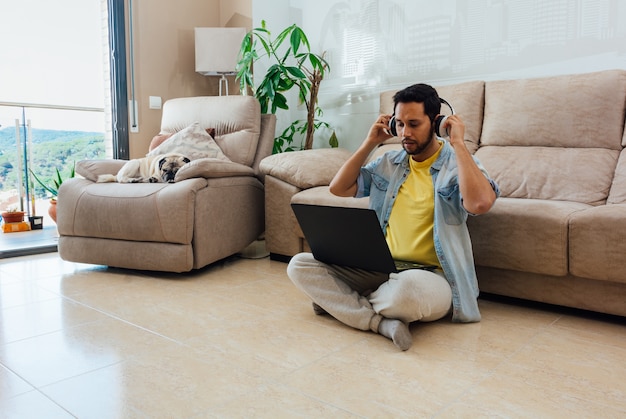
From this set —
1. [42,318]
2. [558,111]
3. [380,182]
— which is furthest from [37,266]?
[558,111]

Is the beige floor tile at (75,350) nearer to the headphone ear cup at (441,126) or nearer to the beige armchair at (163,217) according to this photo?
the beige armchair at (163,217)

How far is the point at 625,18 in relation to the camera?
2590mm

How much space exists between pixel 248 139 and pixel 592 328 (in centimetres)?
230

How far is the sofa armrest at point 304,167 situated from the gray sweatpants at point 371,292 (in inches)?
36.6

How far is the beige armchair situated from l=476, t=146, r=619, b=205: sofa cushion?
4.65ft

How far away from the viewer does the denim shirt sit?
185 cm

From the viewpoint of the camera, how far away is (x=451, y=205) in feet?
6.15

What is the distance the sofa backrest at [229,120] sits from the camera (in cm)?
340

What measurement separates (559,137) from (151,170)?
7.38ft

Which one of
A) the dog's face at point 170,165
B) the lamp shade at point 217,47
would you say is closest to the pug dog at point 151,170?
the dog's face at point 170,165

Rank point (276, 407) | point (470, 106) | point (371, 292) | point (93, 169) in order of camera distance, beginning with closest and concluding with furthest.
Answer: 1. point (276, 407)
2. point (371, 292)
3. point (470, 106)
4. point (93, 169)

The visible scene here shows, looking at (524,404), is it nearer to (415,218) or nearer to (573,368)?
(573,368)

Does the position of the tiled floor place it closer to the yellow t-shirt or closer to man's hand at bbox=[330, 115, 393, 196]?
the yellow t-shirt

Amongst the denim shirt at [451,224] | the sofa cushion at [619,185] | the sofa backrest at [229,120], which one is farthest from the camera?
the sofa backrest at [229,120]
